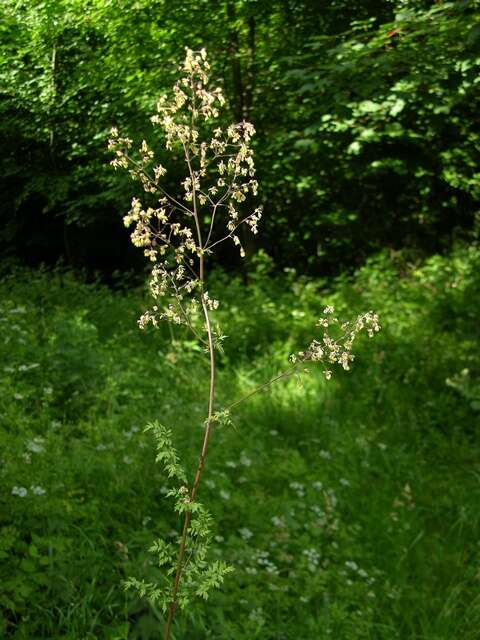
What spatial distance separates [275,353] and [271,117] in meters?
3.72

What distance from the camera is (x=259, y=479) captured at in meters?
4.03

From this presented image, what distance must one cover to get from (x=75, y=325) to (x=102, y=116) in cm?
431

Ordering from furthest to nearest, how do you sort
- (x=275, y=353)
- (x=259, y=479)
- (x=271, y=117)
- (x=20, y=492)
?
(x=271, y=117), (x=275, y=353), (x=259, y=479), (x=20, y=492)

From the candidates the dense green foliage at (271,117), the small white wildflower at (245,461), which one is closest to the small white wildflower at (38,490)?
the small white wildflower at (245,461)

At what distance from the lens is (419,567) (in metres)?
3.71

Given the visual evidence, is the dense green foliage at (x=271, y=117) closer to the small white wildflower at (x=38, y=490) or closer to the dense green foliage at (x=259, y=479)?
the dense green foliage at (x=259, y=479)

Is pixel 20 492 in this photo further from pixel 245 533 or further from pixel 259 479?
pixel 259 479

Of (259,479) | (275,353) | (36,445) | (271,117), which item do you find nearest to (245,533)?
(259,479)

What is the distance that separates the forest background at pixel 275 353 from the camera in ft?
10.3

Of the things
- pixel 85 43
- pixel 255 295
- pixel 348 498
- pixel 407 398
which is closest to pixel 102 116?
pixel 85 43

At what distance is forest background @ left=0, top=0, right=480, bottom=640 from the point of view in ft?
10.3

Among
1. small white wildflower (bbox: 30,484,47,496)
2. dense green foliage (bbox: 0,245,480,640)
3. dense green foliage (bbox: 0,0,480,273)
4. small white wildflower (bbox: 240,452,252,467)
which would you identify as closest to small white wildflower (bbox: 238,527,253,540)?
dense green foliage (bbox: 0,245,480,640)

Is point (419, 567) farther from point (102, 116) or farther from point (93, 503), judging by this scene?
point (102, 116)

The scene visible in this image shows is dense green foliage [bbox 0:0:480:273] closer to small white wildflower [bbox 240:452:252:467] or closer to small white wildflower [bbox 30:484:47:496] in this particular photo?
small white wildflower [bbox 240:452:252:467]
